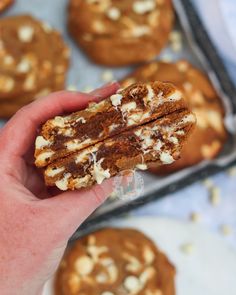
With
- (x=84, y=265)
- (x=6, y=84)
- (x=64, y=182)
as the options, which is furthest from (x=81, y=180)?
(x=6, y=84)

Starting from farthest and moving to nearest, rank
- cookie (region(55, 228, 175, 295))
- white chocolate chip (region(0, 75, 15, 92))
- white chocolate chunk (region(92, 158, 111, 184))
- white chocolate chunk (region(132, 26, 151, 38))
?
white chocolate chunk (region(132, 26, 151, 38))
white chocolate chip (region(0, 75, 15, 92))
cookie (region(55, 228, 175, 295))
white chocolate chunk (region(92, 158, 111, 184))

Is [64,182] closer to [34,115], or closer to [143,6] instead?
Answer: [34,115]

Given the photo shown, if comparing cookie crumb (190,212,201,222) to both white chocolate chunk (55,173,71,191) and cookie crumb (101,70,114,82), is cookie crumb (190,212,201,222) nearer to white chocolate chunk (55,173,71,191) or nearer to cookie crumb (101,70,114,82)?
cookie crumb (101,70,114,82)

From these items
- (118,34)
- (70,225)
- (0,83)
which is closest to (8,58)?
(0,83)

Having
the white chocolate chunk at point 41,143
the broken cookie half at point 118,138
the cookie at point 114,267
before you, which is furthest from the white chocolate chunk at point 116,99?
the cookie at point 114,267

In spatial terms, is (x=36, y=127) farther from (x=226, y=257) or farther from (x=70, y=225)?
(x=226, y=257)

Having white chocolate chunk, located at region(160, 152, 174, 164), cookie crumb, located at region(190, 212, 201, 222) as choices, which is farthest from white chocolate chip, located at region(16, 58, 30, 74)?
white chocolate chunk, located at region(160, 152, 174, 164)

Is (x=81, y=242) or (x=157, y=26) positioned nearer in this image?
(x=81, y=242)
